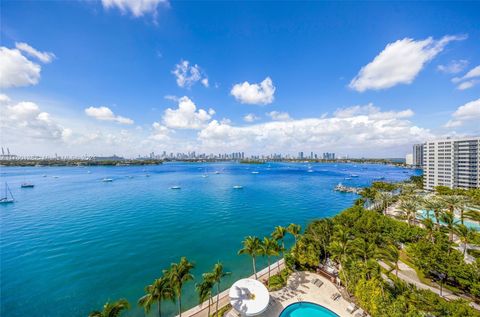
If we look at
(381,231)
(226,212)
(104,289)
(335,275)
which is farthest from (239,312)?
(226,212)

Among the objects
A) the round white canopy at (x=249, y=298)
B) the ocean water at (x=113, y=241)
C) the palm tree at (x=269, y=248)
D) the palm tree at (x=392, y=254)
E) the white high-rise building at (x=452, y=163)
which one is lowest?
the ocean water at (x=113, y=241)

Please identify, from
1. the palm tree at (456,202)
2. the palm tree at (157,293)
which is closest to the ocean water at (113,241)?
the palm tree at (157,293)

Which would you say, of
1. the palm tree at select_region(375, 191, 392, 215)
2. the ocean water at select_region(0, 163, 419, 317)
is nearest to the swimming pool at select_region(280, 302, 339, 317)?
the ocean water at select_region(0, 163, 419, 317)

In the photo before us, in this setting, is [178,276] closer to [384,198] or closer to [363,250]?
[363,250]

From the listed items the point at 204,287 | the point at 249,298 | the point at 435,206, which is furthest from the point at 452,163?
the point at 204,287

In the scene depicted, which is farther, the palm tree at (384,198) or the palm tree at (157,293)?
the palm tree at (384,198)

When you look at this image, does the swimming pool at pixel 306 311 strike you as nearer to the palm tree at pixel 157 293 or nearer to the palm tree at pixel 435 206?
the palm tree at pixel 157 293
